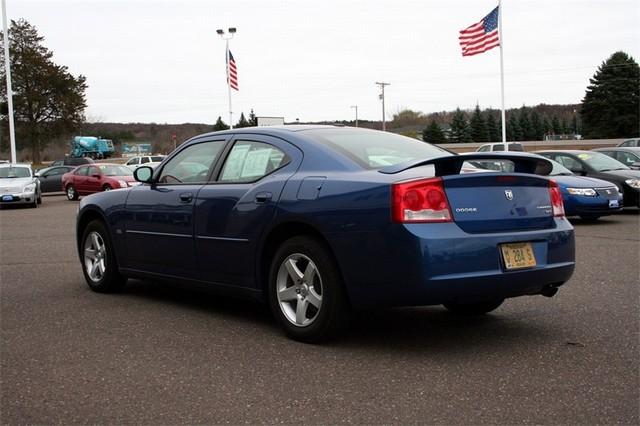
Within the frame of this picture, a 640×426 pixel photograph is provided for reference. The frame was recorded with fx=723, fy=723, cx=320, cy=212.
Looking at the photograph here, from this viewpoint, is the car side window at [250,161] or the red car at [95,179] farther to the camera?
the red car at [95,179]

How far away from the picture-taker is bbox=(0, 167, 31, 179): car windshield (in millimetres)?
24450

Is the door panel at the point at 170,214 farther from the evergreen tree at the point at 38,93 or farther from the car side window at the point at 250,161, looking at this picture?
the evergreen tree at the point at 38,93

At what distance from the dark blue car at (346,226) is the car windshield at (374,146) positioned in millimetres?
17

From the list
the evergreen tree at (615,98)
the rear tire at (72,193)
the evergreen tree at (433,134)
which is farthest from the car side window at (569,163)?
the evergreen tree at (433,134)

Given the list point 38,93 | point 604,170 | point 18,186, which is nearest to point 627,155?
point 604,170

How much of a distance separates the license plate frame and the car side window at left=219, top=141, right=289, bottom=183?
1723 millimetres

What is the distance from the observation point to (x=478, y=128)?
93.5m

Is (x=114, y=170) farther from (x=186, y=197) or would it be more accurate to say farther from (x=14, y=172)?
(x=186, y=197)

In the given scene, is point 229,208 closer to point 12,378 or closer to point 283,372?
point 283,372

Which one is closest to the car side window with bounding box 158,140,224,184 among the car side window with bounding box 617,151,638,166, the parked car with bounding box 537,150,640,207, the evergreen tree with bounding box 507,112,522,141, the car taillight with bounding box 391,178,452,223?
the car taillight with bounding box 391,178,452,223

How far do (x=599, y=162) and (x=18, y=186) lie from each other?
17.6 m

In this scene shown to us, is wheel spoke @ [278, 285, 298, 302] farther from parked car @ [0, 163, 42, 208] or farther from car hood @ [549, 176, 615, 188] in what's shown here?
parked car @ [0, 163, 42, 208]

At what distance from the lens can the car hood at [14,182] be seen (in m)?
23.5

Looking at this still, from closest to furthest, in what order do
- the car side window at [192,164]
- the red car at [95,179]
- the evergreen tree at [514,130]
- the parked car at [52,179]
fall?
the car side window at [192,164] < the red car at [95,179] < the parked car at [52,179] < the evergreen tree at [514,130]
